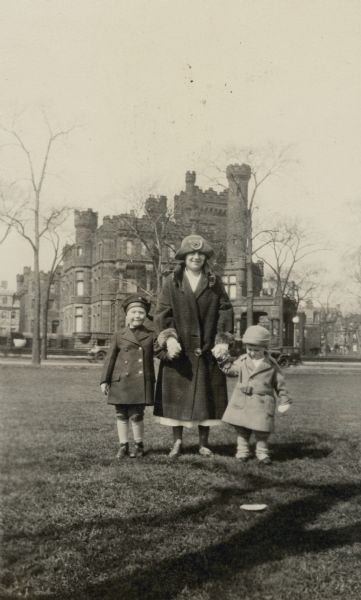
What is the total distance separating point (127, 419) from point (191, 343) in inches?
38.4

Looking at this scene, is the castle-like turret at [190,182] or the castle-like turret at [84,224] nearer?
the castle-like turret at [190,182]

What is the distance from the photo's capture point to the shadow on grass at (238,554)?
257cm

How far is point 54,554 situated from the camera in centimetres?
292

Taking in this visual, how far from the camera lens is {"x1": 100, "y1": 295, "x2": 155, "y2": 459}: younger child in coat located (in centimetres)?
545

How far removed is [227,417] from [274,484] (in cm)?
107

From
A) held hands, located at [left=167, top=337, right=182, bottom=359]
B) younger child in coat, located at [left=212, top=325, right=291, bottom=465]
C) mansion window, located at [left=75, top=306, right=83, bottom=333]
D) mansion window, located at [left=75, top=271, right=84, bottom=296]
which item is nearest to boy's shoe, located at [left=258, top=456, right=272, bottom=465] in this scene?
younger child in coat, located at [left=212, top=325, right=291, bottom=465]

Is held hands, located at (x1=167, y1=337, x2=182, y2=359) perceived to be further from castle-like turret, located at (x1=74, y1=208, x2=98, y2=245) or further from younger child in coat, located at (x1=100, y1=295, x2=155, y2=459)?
castle-like turret, located at (x1=74, y1=208, x2=98, y2=245)

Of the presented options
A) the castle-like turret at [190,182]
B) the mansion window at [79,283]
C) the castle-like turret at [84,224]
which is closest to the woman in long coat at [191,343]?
the castle-like turret at [190,182]

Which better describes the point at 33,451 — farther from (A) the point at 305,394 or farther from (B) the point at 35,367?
(B) the point at 35,367

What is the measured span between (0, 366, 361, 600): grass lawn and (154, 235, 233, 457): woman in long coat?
41 centimetres

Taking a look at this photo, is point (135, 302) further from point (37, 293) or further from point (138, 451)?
point (37, 293)

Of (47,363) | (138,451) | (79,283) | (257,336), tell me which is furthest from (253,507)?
(79,283)

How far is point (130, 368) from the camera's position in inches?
219

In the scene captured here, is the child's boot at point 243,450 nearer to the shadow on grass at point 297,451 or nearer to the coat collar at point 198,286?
the shadow on grass at point 297,451
